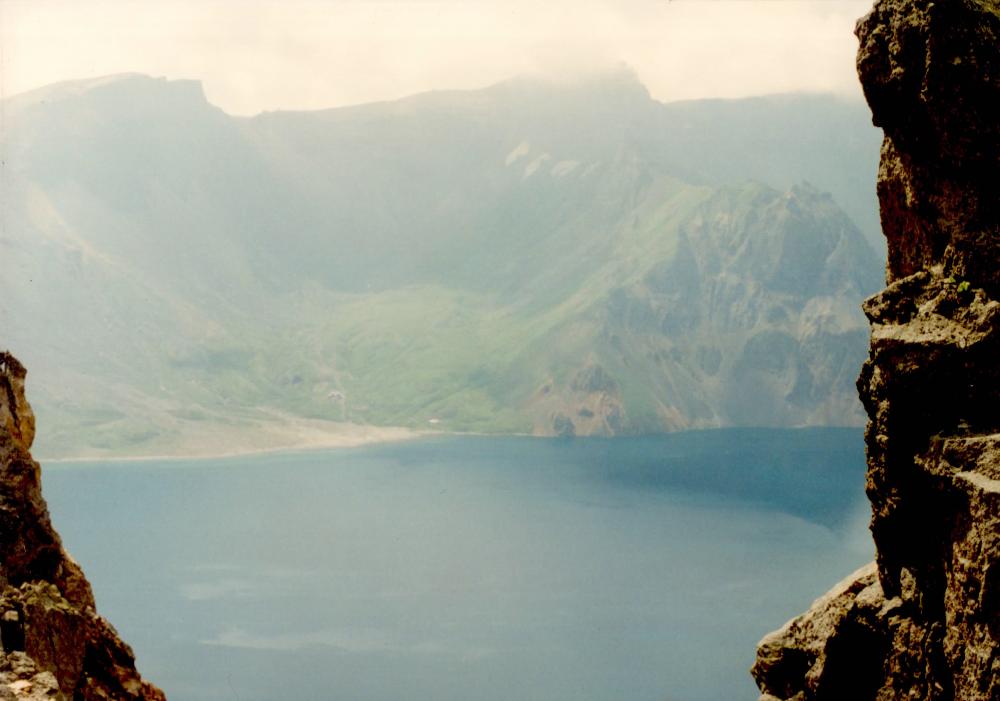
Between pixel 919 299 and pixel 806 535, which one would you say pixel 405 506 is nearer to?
pixel 806 535

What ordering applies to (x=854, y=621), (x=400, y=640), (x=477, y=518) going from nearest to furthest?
(x=854, y=621), (x=400, y=640), (x=477, y=518)

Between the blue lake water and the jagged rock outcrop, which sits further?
the blue lake water

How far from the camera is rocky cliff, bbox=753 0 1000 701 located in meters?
10.2

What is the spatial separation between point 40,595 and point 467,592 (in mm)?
135110

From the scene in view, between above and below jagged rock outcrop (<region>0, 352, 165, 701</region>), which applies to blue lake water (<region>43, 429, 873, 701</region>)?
above

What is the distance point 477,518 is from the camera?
18800 cm

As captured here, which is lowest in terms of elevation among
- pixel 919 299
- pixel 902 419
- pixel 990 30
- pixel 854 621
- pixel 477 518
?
pixel 854 621

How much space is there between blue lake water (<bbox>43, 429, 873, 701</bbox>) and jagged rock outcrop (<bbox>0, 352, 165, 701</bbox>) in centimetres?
9331

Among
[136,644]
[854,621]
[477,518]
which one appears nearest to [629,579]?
[477,518]

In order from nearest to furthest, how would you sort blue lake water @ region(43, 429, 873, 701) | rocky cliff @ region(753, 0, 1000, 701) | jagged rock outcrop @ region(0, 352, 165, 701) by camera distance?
rocky cliff @ region(753, 0, 1000, 701)
jagged rock outcrop @ region(0, 352, 165, 701)
blue lake water @ region(43, 429, 873, 701)

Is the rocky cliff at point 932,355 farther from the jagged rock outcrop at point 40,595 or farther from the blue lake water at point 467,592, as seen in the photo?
the blue lake water at point 467,592

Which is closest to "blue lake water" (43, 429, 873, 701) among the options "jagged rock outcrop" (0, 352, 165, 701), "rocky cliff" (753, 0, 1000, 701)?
"jagged rock outcrop" (0, 352, 165, 701)

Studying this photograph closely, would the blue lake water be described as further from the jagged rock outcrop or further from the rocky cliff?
the rocky cliff

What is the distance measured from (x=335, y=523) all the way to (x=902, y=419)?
184 metres
